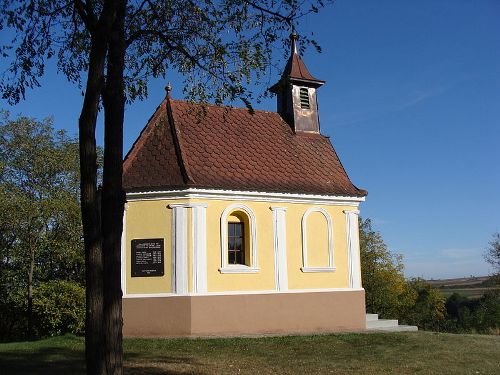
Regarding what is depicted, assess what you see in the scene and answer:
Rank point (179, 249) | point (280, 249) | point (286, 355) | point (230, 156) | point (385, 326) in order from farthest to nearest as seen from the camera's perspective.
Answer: point (385, 326) → point (230, 156) → point (280, 249) → point (179, 249) → point (286, 355)

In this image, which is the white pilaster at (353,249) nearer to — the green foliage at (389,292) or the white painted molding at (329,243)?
the white painted molding at (329,243)

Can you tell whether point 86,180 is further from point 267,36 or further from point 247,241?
point 247,241

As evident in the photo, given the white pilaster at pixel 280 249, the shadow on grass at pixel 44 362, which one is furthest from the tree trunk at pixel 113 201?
the white pilaster at pixel 280 249

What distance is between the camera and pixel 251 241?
17.9 m

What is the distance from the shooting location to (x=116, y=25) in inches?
338

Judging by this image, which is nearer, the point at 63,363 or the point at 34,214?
the point at 63,363

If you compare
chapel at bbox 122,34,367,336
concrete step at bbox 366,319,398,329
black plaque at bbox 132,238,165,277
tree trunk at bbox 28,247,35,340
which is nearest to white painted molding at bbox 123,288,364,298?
chapel at bbox 122,34,367,336

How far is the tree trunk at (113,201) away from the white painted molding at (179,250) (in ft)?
28.6

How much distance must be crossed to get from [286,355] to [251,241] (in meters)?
5.07

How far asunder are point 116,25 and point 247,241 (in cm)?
1063

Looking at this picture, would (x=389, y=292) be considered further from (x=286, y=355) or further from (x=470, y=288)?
(x=470, y=288)

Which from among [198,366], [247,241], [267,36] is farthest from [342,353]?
[267,36]

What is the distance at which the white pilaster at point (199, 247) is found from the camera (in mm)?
16875

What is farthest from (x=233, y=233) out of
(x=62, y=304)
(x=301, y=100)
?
(x=62, y=304)
